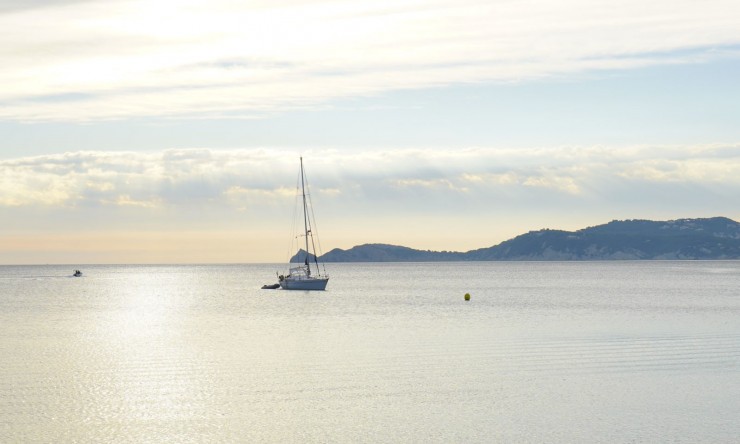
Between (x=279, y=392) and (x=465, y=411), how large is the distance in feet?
37.3

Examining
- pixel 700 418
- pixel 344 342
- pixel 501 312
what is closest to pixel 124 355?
pixel 344 342

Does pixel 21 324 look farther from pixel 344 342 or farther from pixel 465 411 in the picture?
pixel 465 411

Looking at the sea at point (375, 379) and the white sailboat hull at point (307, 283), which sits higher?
the white sailboat hull at point (307, 283)

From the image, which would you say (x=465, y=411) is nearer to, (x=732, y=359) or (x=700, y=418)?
(x=700, y=418)

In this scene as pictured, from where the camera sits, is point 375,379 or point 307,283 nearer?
point 375,379

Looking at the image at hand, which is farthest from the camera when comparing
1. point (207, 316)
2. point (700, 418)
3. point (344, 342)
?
point (207, 316)

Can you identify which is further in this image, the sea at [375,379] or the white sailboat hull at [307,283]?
the white sailboat hull at [307,283]

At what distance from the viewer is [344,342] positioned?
78188mm

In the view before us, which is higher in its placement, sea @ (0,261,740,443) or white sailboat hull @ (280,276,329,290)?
white sailboat hull @ (280,276,329,290)

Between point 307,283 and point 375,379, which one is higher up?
point 307,283

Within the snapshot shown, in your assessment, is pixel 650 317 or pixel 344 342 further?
pixel 650 317

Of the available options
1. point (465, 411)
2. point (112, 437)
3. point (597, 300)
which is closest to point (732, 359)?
point (465, 411)

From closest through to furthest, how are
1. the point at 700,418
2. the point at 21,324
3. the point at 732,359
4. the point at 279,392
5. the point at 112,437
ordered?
the point at 112,437
the point at 700,418
the point at 279,392
the point at 732,359
the point at 21,324

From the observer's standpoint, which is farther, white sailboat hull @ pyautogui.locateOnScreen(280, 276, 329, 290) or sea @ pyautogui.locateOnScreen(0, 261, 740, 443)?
white sailboat hull @ pyautogui.locateOnScreen(280, 276, 329, 290)
